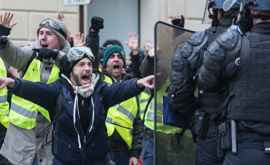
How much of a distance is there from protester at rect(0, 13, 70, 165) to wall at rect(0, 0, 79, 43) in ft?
20.2

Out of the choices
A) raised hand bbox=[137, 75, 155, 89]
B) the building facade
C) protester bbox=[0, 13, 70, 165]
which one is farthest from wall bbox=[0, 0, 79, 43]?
raised hand bbox=[137, 75, 155, 89]

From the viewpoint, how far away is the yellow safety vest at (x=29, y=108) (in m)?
7.49

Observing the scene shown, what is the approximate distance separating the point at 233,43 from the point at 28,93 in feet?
6.19

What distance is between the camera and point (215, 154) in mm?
6043

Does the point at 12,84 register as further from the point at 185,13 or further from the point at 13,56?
the point at 185,13

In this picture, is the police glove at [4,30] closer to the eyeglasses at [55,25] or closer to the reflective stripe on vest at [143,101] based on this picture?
the eyeglasses at [55,25]

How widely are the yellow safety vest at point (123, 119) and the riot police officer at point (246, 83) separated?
9.10ft

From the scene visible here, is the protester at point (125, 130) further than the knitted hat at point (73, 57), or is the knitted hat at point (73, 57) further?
the protester at point (125, 130)

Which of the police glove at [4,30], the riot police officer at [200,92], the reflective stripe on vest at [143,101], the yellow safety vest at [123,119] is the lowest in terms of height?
the yellow safety vest at [123,119]

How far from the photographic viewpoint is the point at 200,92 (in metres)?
6.16

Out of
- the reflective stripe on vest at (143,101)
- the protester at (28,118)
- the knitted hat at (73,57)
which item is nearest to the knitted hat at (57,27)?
the protester at (28,118)

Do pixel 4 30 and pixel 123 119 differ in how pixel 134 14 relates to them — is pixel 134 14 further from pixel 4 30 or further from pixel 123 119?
pixel 4 30

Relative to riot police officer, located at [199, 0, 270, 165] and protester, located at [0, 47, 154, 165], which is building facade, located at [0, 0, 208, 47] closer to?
protester, located at [0, 47, 154, 165]

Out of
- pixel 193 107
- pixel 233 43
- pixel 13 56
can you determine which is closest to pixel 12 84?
pixel 13 56
